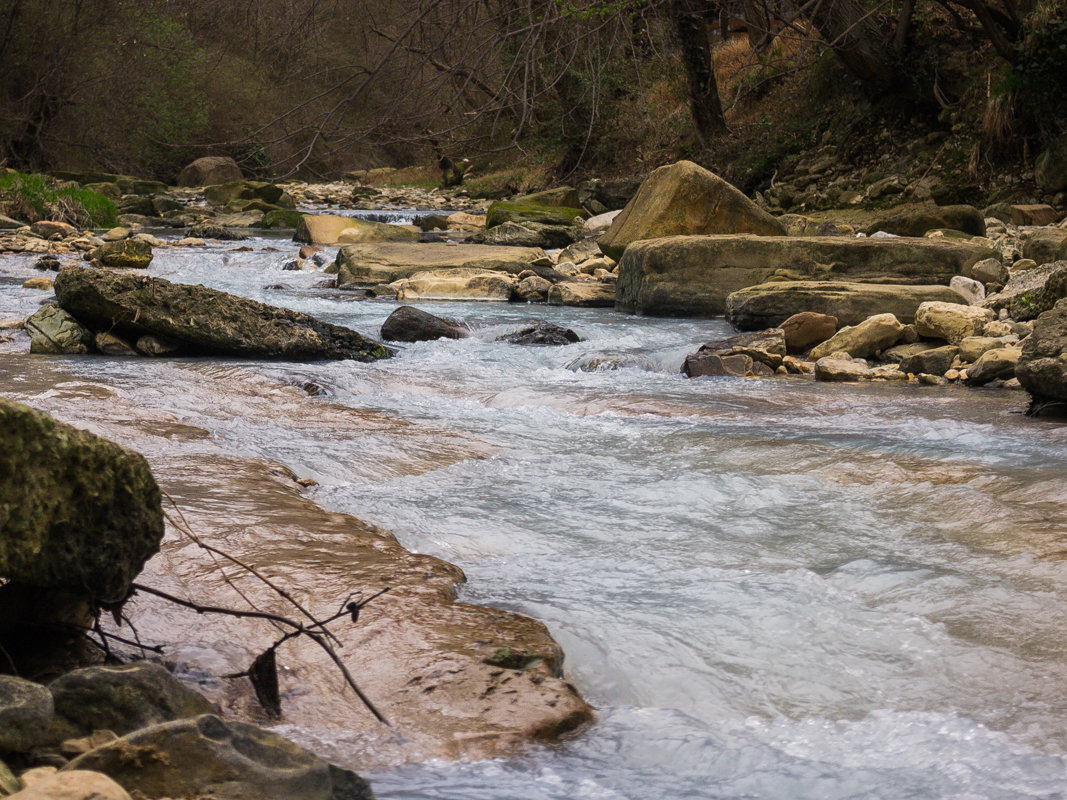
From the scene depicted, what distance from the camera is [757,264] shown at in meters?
9.11

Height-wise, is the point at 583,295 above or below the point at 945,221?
below

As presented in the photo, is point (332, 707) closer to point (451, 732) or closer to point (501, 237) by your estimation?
point (451, 732)

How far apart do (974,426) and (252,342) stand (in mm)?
4427

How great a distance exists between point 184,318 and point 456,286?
13.5 ft

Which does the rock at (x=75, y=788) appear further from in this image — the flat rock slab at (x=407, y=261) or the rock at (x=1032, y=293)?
the flat rock slab at (x=407, y=261)

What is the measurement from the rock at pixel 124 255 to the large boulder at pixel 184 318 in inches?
212

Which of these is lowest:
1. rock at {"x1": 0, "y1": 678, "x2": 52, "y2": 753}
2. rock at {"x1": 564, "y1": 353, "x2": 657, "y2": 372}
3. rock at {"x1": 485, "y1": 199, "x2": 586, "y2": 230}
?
rock at {"x1": 564, "y1": 353, "x2": 657, "y2": 372}

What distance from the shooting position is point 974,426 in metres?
4.96

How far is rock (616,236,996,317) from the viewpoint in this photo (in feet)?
28.8

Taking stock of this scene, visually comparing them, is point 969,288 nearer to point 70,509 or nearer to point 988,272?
point 988,272

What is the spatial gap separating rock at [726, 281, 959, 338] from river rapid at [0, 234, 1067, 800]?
1.59m

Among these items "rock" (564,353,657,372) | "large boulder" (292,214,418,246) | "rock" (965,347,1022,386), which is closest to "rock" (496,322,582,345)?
"rock" (564,353,657,372)

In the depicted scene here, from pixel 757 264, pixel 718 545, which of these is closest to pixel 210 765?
pixel 718 545

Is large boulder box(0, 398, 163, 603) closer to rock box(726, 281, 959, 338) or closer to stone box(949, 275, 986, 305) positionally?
rock box(726, 281, 959, 338)
